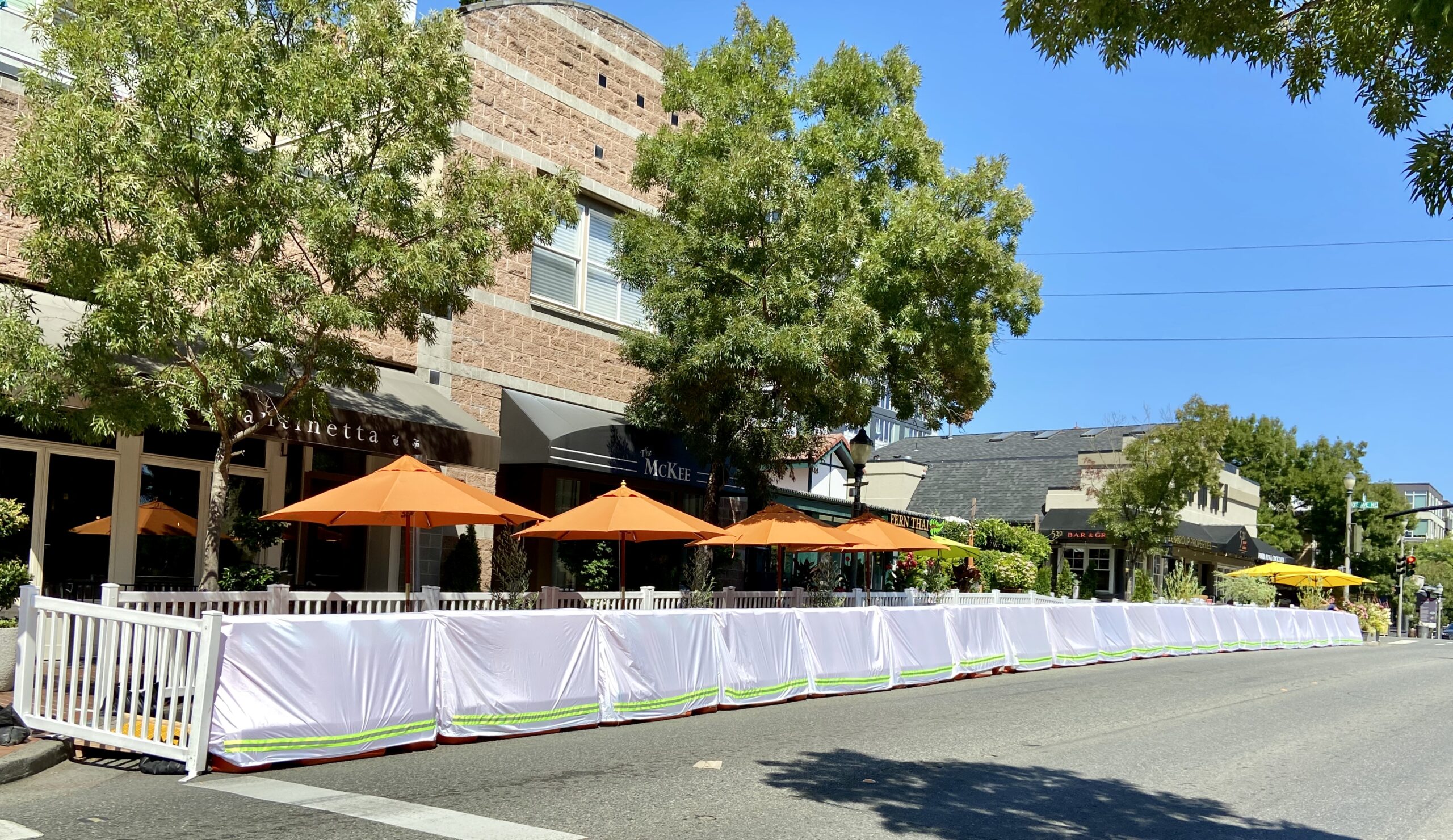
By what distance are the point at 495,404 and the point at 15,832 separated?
13505mm

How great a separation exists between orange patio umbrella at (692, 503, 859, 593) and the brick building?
8.82 ft

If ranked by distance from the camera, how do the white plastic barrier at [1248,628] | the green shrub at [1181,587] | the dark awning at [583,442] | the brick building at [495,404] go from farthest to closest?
the green shrub at [1181,587], the white plastic barrier at [1248,628], the dark awning at [583,442], the brick building at [495,404]

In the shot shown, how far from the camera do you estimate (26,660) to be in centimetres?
876

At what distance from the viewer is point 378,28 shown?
1298cm

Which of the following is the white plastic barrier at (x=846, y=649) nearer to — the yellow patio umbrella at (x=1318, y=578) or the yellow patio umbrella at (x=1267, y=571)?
the yellow patio umbrella at (x=1267, y=571)

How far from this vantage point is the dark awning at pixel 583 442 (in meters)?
19.1

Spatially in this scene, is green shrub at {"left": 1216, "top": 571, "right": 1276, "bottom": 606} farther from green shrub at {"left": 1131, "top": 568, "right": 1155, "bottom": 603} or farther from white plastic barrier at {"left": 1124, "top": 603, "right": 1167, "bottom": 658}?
white plastic barrier at {"left": 1124, "top": 603, "right": 1167, "bottom": 658}

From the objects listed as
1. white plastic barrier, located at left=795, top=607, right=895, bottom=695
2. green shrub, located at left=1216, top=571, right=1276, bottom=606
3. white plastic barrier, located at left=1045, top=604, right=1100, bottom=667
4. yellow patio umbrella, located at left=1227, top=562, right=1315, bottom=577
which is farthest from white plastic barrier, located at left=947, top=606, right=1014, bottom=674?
yellow patio umbrella, located at left=1227, top=562, right=1315, bottom=577

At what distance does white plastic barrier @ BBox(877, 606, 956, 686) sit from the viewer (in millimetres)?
15336

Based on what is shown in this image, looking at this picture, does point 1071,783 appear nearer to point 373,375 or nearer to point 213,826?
point 213,826

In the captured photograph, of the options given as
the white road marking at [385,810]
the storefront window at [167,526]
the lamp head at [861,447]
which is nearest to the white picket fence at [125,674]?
the white road marking at [385,810]

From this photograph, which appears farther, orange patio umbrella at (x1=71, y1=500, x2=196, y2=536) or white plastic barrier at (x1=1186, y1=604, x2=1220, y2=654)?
white plastic barrier at (x1=1186, y1=604, x2=1220, y2=654)

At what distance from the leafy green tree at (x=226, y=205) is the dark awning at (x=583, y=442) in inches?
206

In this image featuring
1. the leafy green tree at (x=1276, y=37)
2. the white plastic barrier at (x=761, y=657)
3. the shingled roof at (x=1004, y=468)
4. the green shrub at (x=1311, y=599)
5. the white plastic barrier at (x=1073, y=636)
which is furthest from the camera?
the shingled roof at (x=1004, y=468)
